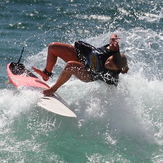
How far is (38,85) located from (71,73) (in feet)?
3.18

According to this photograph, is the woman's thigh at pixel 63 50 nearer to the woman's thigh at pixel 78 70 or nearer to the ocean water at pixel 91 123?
the woman's thigh at pixel 78 70

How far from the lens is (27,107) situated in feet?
18.8

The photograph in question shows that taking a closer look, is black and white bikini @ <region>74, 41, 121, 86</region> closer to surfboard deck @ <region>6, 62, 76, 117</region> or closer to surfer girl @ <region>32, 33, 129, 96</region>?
surfer girl @ <region>32, 33, 129, 96</region>

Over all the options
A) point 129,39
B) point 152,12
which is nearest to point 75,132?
point 129,39

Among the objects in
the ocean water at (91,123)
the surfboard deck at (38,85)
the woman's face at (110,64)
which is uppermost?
the woman's face at (110,64)

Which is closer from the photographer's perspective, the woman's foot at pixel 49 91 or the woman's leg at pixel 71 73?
the woman's leg at pixel 71 73

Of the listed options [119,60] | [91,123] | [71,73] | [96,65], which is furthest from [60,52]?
[91,123]

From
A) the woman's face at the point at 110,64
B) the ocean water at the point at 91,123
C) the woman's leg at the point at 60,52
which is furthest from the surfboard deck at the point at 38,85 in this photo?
the woman's face at the point at 110,64

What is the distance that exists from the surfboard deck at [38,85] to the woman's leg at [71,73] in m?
0.25

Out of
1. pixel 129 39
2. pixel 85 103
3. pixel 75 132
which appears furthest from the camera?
pixel 129 39

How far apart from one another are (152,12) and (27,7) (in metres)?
5.75

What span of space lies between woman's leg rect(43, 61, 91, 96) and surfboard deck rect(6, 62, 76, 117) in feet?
0.83

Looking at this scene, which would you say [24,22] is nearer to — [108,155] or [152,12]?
[152,12]

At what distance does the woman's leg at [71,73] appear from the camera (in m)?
5.69
